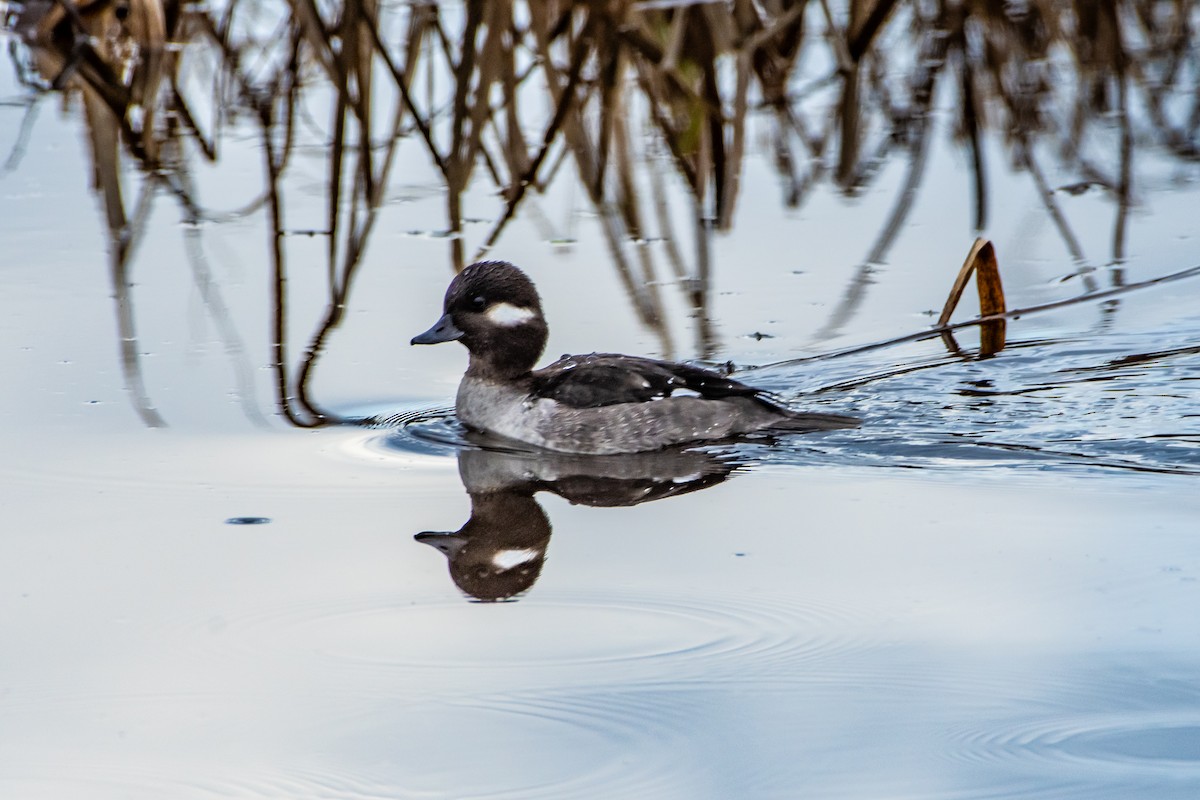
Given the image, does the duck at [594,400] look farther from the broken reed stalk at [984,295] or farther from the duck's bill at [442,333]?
the broken reed stalk at [984,295]

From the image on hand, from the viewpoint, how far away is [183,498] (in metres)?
5.81

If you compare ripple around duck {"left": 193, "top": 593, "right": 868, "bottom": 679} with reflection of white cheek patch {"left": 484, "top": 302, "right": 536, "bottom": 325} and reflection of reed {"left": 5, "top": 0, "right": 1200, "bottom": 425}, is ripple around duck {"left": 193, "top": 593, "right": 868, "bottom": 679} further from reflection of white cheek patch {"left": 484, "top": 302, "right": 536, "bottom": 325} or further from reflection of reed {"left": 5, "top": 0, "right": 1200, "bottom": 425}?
reflection of reed {"left": 5, "top": 0, "right": 1200, "bottom": 425}

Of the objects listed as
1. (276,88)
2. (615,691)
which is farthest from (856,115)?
(615,691)

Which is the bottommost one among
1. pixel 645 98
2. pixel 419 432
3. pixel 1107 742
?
pixel 1107 742

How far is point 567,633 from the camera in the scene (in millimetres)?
4574

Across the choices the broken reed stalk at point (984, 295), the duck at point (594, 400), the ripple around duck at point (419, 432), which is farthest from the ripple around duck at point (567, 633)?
the broken reed stalk at point (984, 295)

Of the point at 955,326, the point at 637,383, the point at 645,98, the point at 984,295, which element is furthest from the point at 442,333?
the point at 645,98

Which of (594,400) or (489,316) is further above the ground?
(489,316)

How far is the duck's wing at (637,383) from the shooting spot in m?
6.72

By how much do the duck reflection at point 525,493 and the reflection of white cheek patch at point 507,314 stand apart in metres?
0.68

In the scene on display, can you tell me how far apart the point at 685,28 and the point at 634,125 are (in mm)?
1426

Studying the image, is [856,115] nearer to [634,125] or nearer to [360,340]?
[634,125]

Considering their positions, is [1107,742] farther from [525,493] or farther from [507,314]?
[507,314]

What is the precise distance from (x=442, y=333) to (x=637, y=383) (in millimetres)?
918
